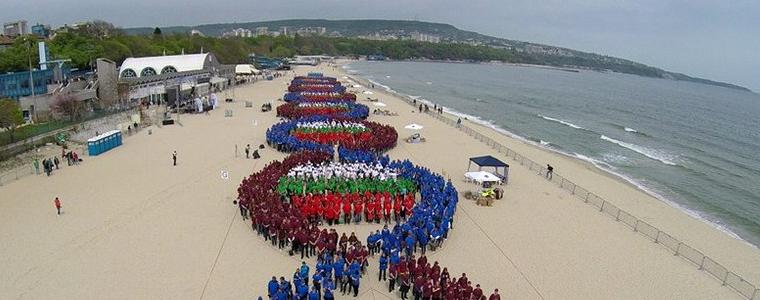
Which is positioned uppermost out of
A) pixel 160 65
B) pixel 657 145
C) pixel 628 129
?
pixel 160 65

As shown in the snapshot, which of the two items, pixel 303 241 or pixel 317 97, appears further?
pixel 317 97

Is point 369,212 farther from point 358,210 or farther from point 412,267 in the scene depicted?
point 412,267

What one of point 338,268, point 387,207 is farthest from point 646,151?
point 338,268

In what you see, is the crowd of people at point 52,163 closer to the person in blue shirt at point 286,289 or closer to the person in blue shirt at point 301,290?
the person in blue shirt at point 286,289

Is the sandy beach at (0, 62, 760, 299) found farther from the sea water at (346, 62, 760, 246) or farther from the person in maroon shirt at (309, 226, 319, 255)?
the sea water at (346, 62, 760, 246)

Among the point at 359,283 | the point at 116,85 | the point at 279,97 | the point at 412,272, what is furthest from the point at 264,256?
the point at 279,97

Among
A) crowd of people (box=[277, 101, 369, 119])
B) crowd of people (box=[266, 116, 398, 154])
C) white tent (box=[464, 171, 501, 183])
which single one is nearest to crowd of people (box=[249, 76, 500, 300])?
crowd of people (box=[266, 116, 398, 154])
